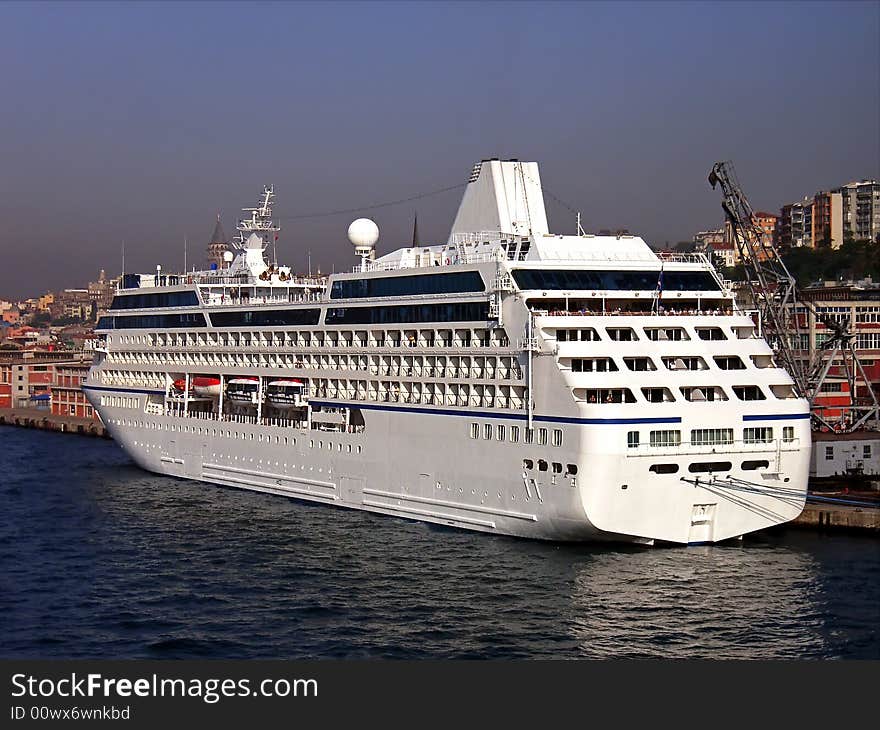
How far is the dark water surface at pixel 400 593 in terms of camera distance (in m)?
21.9

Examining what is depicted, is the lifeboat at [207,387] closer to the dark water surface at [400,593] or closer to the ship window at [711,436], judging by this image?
the dark water surface at [400,593]

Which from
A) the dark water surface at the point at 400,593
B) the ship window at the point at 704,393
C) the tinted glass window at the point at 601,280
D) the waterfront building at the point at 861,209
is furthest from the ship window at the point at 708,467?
the waterfront building at the point at 861,209

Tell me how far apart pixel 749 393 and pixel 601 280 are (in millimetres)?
4606

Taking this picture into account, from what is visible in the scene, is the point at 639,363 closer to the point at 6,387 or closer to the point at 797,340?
the point at 797,340

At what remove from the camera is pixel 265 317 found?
3994cm

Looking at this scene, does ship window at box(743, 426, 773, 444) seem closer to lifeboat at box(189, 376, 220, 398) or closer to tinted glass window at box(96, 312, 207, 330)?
lifeboat at box(189, 376, 220, 398)

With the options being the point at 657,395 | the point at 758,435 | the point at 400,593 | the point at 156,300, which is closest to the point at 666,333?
the point at 657,395

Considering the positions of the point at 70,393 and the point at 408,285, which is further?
the point at 70,393

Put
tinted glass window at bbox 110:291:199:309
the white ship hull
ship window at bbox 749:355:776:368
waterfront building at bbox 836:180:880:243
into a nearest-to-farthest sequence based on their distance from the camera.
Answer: the white ship hull, ship window at bbox 749:355:776:368, tinted glass window at bbox 110:291:199:309, waterfront building at bbox 836:180:880:243

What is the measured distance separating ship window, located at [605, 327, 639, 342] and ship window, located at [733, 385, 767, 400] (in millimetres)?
2720

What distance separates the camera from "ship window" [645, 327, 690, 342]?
29.5 metres

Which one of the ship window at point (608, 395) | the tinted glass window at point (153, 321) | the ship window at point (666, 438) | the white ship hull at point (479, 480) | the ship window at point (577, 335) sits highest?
the tinted glass window at point (153, 321)

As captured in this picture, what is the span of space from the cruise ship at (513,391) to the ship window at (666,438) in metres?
0.05

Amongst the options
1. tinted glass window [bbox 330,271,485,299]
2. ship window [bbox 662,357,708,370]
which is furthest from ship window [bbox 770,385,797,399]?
tinted glass window [bbox 330,271,485,299]
